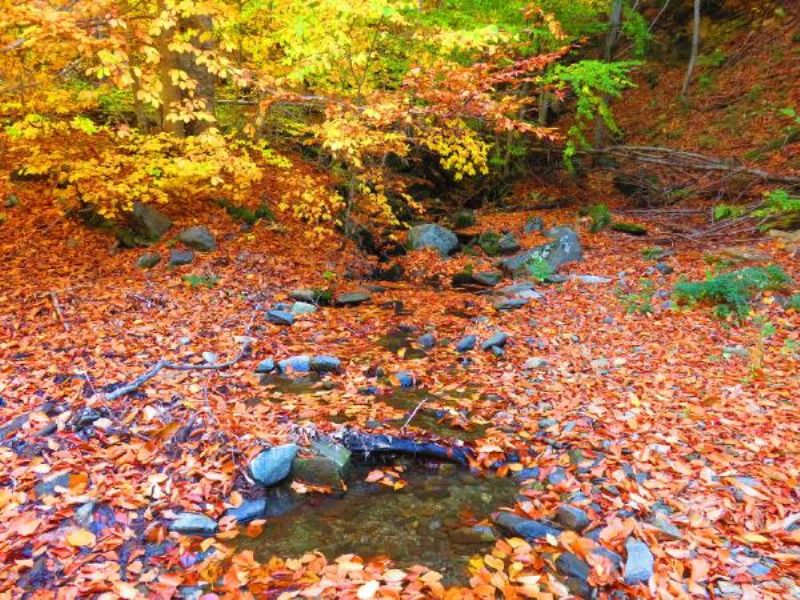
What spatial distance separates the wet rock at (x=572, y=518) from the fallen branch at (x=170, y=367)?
4.05 meters

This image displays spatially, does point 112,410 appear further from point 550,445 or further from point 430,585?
point 550,445

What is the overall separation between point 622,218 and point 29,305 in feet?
41.1

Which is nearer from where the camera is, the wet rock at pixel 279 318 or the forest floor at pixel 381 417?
the forest floor at pixel 381 417

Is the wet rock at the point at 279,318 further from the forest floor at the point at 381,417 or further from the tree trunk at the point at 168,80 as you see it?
the tree trunk at the point at 168,80

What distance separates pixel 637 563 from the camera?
347 centimetres

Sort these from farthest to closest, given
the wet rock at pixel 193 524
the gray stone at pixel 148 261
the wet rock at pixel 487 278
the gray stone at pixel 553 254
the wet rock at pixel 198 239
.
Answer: the gray stone at pixel 553 254 < the wet rock at pixel 487 278 < the wet rock at pixel 198 239 < the gray stone at pixel 148 261 < the wet rock at pixel 193 524

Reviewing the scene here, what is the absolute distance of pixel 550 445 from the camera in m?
→ 5.07

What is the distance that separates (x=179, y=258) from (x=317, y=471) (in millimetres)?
5626

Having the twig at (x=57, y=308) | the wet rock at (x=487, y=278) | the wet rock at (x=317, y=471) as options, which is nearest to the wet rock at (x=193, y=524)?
the wet rock at (x=317, y=471)

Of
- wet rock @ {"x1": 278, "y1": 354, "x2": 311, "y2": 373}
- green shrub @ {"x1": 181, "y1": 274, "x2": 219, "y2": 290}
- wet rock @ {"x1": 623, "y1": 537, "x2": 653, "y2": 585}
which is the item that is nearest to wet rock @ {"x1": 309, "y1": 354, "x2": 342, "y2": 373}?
wet rock @ {"x1": 278, "y1": 354, "x2": 311, "y2": 373}

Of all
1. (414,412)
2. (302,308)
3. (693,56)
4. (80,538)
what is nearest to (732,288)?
(414,412)

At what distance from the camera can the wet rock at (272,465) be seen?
14.7ft

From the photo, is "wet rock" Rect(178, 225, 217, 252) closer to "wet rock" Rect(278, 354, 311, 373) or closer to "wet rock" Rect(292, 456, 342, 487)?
"wet rock" Rect(278, 354, 311, 373)

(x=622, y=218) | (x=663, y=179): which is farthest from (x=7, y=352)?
(x=663, y=179)
